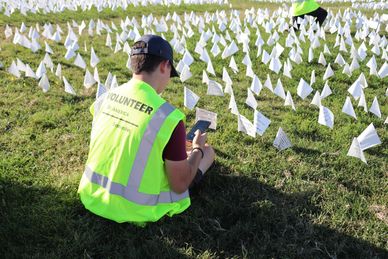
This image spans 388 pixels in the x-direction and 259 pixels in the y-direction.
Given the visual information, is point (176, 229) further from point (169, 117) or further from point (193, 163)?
point (169, 117)

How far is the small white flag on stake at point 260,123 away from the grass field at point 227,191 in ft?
0.64

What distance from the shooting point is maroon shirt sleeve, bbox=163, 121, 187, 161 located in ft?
8.79

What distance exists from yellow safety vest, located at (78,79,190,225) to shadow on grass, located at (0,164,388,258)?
0.18 m

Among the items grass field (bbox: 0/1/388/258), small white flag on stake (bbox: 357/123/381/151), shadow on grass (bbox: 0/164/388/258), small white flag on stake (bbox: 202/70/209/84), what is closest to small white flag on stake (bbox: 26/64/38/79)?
grass field (bbox: 0/1/388/258)

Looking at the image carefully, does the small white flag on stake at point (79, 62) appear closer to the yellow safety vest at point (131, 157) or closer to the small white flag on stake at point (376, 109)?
the yellow safety vest at point (131, 157)

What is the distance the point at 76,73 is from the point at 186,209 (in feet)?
12.5

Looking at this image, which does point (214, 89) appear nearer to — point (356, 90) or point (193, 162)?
point (356, 90)

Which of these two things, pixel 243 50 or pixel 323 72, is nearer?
pixel 323 72

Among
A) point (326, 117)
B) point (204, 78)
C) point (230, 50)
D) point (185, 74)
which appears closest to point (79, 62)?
point (185, 74)

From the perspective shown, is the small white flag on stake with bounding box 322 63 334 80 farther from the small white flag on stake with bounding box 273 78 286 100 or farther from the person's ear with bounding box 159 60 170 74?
the person's ear with bounding box 159 60 170 74

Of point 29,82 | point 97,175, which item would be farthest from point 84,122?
point 97,175

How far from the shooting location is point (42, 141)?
446 cm

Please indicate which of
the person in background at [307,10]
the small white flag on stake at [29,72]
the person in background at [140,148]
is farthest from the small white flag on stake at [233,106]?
the person in background at [307,10]

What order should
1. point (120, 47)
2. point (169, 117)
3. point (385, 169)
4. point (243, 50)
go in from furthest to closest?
point (120, 47), point (243, 50), point (385, 169), point (169, 117)
